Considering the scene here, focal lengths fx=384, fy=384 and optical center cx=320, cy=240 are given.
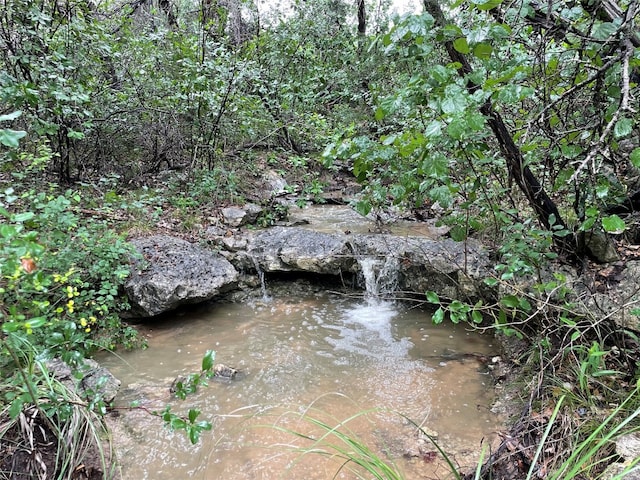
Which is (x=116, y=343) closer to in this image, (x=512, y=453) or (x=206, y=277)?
(x=206, y=277)

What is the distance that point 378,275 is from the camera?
4922mm

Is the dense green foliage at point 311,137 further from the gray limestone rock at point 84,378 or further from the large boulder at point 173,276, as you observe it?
the large boulder at point 173,276

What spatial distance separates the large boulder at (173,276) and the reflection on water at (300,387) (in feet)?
1.01

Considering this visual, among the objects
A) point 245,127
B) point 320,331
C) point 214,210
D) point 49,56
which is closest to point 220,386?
point 320,331

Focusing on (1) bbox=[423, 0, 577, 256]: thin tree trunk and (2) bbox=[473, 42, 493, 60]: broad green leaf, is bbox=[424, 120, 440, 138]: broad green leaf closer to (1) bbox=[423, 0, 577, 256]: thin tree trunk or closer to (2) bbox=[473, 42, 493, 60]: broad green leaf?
(2) bbox=[473, 42, 493, 60]: broad green leaf

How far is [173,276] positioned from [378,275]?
97.2 inches

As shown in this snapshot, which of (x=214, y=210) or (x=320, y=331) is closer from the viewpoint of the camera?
(x=320, y=331)

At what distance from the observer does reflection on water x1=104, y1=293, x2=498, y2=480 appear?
244 cm

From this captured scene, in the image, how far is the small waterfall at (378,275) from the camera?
4867 mm

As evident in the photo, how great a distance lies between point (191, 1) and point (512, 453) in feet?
33.8

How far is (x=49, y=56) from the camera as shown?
4016 mm

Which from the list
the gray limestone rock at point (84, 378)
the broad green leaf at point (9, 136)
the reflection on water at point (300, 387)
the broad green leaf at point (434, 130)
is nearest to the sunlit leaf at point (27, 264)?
the broad green leaf at point (9, 136)

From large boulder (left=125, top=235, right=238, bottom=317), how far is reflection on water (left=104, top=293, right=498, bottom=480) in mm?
307

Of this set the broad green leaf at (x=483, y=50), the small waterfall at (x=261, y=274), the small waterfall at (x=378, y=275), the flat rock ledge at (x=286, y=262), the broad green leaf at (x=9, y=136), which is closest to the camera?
the broad green leaf at (x=9, y=136)
